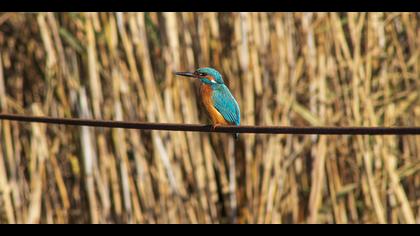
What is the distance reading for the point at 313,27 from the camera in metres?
3.04

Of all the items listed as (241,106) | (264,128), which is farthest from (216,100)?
(264,128)

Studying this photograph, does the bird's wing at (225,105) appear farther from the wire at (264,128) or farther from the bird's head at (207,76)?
the wire at (264,128)

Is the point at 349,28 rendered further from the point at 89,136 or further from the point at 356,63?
the point at 89,136

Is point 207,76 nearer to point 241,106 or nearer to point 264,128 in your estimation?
point 241,106

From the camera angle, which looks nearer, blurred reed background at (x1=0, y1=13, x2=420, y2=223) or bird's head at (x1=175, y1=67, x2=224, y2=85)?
bird's head at (x1=175, y1=67, x2=224, y2=85)

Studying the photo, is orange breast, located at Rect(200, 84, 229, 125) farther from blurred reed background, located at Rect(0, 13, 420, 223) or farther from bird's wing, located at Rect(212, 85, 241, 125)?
blurred reed background, located at Rect(0, 13, 420, 223)

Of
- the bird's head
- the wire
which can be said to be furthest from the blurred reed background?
the wire

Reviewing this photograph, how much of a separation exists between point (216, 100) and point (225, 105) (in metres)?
0.04

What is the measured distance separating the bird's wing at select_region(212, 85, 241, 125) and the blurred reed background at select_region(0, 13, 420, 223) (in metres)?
0.47

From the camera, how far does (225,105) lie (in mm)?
2465

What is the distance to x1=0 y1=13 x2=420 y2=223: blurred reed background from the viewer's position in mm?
2980

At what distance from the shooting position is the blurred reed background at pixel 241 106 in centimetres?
298
